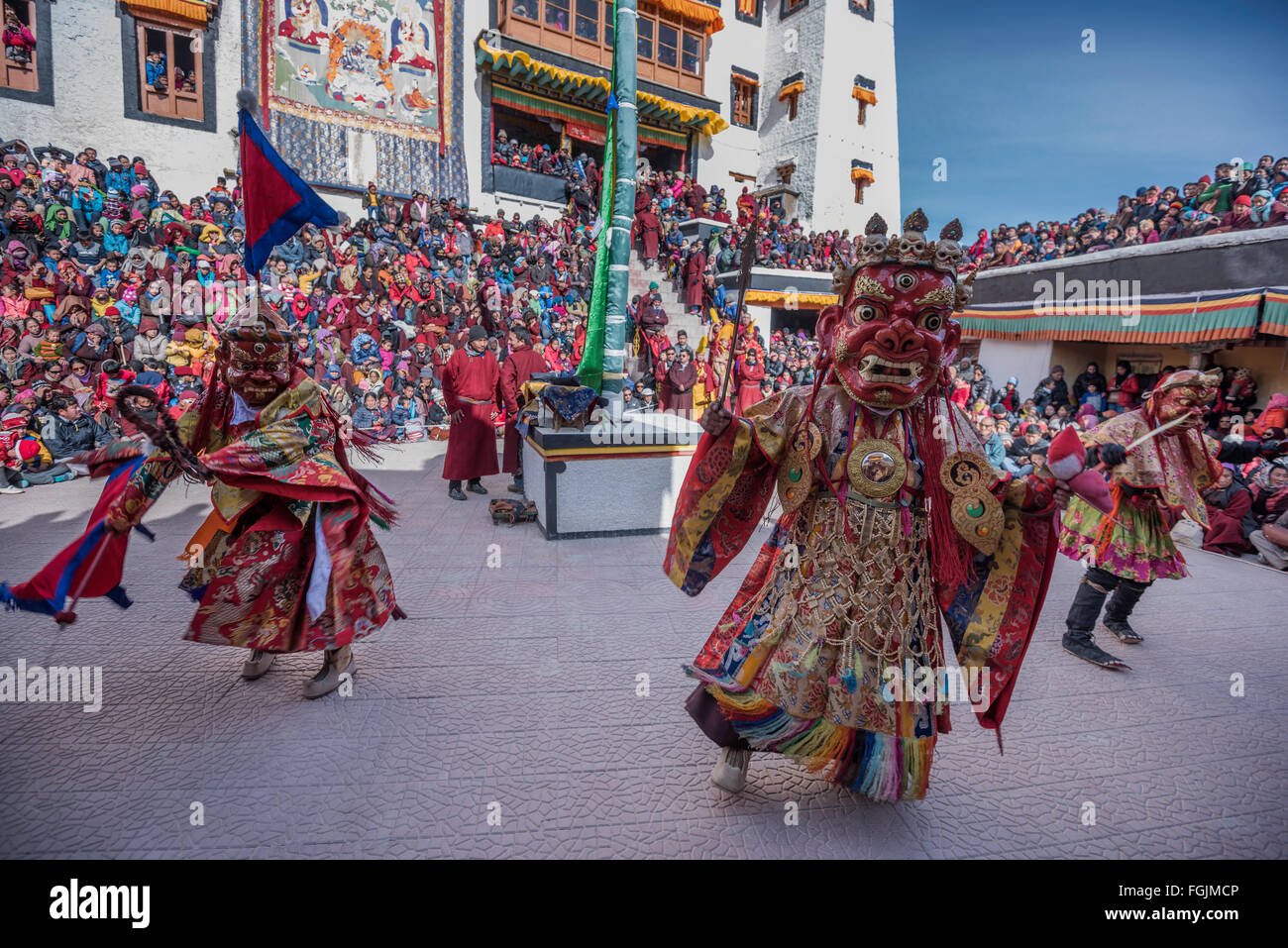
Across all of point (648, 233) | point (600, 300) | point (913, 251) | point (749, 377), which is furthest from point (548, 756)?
point (648, 233)

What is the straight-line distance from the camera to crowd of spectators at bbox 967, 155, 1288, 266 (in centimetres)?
971

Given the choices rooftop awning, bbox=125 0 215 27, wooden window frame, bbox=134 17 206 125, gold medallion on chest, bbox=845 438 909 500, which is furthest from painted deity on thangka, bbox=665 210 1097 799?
rooftop awning, bbox=125 0 215 27

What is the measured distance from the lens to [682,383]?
1077cm

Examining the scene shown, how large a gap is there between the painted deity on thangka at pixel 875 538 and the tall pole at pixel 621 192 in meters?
4.25

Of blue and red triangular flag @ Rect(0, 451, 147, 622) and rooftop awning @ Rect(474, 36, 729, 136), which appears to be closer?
blue and red triangular flag @ Rect(0, 451, 147, 622)

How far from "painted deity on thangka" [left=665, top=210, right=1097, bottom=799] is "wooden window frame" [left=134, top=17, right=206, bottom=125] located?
16.6 meters

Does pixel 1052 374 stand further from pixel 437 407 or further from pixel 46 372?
pixel 46 372

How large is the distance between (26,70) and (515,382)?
13.2 meters

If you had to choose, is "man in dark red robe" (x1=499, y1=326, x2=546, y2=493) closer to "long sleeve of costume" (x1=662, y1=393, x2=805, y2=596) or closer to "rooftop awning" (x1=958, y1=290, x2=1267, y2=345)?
"long sleeve of costume" (x1=662, y1=393, x2=805, y2=596)

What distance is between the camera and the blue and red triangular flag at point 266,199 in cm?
294

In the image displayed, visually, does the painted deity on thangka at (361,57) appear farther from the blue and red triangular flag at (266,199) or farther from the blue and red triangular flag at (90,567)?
the blue and red triangular flag at (90,567)

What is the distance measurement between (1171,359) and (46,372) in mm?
16902

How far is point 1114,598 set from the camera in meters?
4.05

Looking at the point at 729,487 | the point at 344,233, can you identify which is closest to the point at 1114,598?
the point at 729,487
